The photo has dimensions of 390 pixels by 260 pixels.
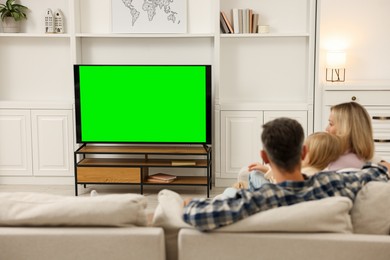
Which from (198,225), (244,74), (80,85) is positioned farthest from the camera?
(244,74)

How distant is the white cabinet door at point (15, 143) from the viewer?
19.7ft

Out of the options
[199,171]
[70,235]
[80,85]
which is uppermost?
[80,85]

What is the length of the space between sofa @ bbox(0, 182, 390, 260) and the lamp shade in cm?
391

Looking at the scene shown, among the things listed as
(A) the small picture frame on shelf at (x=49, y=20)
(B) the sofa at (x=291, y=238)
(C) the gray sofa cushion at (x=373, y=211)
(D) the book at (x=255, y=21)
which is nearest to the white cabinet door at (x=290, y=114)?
(D) the book at (x=255, y=21)

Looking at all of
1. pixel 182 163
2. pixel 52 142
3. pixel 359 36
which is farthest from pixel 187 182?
pixel 359 36

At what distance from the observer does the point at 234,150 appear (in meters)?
5.97

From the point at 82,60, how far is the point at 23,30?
2.09ft

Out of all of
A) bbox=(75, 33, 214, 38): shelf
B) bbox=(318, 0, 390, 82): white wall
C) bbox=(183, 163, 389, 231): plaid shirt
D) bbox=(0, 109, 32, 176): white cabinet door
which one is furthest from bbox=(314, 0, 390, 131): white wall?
bbox=(183, 163, 389, 231): plaid shirt

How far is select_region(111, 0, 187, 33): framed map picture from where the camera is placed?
5.96 metres

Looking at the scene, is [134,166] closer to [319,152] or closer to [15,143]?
[15,143]

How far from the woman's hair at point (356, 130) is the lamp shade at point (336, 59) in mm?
2937

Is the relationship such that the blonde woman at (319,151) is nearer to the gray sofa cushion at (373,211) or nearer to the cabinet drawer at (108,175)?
the gray sofa cushion at (373,211)

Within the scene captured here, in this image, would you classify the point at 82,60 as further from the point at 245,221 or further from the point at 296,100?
the point at 245,221

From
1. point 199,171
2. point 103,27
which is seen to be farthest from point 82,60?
point 199,171
